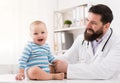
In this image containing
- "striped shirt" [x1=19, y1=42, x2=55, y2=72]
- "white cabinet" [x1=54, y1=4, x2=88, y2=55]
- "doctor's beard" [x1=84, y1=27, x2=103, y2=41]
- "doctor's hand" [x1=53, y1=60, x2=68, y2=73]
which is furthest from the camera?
"white cabinet" [x1=54, y1=4, x2=88, y2=55]

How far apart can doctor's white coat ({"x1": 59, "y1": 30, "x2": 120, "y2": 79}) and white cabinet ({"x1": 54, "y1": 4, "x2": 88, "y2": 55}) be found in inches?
56.3

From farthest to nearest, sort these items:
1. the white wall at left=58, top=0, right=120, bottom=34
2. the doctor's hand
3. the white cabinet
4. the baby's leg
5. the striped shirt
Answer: the white cabinet → the white wall at left=58, top=0, right=120, bottom=34 → the doctor's hand → the striped shirt → the baby's leg

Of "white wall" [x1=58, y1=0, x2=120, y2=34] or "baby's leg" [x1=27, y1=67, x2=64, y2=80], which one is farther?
"white wall" [x1=58, y1=0, x2=120, y2=34]

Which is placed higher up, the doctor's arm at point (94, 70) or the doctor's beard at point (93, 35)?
the doctor's beard at point (93, 35)

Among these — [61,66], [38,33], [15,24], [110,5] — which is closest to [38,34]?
[38,33]

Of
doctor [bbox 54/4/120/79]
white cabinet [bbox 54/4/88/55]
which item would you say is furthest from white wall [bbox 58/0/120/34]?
doctor [bbox 54/4/120/79]

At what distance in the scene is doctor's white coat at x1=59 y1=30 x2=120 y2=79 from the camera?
61.2 inches

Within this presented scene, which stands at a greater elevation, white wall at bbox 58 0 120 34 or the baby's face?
white wall at bbox 58 0 120 34

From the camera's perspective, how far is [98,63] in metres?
1.62

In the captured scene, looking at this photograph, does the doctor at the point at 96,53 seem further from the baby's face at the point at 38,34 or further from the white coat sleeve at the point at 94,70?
the baby's face at the point at 38,34

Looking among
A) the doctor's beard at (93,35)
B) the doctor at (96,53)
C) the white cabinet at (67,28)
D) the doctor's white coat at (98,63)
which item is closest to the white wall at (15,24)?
the white cabinet at (67,28)

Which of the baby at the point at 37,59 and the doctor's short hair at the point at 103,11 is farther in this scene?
the doctor's short hair at the point at 103,11

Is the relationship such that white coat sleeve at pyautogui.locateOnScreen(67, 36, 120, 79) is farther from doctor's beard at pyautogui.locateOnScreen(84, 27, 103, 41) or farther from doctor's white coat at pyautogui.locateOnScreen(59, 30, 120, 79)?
doctor's beard at pyautogui.locateOnScreen(84, 27, 103, 41)

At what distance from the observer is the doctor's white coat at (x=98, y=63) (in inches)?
61.2
